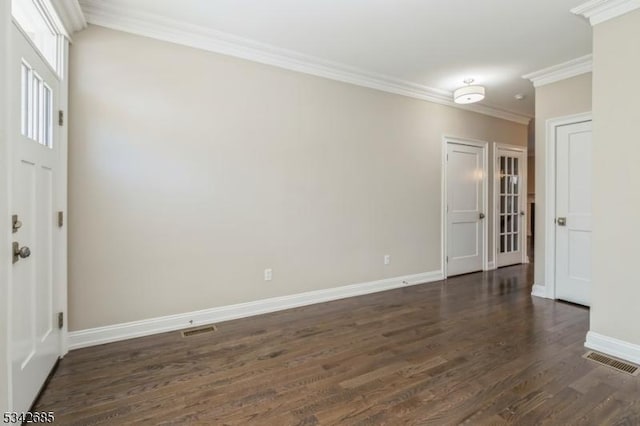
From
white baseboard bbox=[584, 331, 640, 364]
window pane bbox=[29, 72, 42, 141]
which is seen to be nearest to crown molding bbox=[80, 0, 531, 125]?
window pane bbox=[29, 72, 42, 141]

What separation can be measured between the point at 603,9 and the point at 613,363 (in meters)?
2.72

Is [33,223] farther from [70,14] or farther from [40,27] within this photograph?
[70,14]

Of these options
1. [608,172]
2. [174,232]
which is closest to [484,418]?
[608,172]

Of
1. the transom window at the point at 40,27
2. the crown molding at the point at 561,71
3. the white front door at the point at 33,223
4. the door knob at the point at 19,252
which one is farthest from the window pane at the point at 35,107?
the crown molding at the point at 561,71

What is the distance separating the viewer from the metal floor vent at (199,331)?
2.88m

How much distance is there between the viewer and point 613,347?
97.3 inches

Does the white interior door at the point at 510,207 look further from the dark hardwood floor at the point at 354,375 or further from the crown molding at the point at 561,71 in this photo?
the dark hardwood floor at the point at 354,375

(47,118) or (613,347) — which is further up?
(47,118)

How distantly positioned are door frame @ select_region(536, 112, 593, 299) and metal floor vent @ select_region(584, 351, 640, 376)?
5.08 ft

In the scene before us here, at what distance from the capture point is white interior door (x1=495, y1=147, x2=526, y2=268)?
5566 mm

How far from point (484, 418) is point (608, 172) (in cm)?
213

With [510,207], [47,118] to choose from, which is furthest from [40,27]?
[510,207]

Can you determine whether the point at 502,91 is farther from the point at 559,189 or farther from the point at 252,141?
the point at 252,141

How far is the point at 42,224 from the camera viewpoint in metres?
2.05
